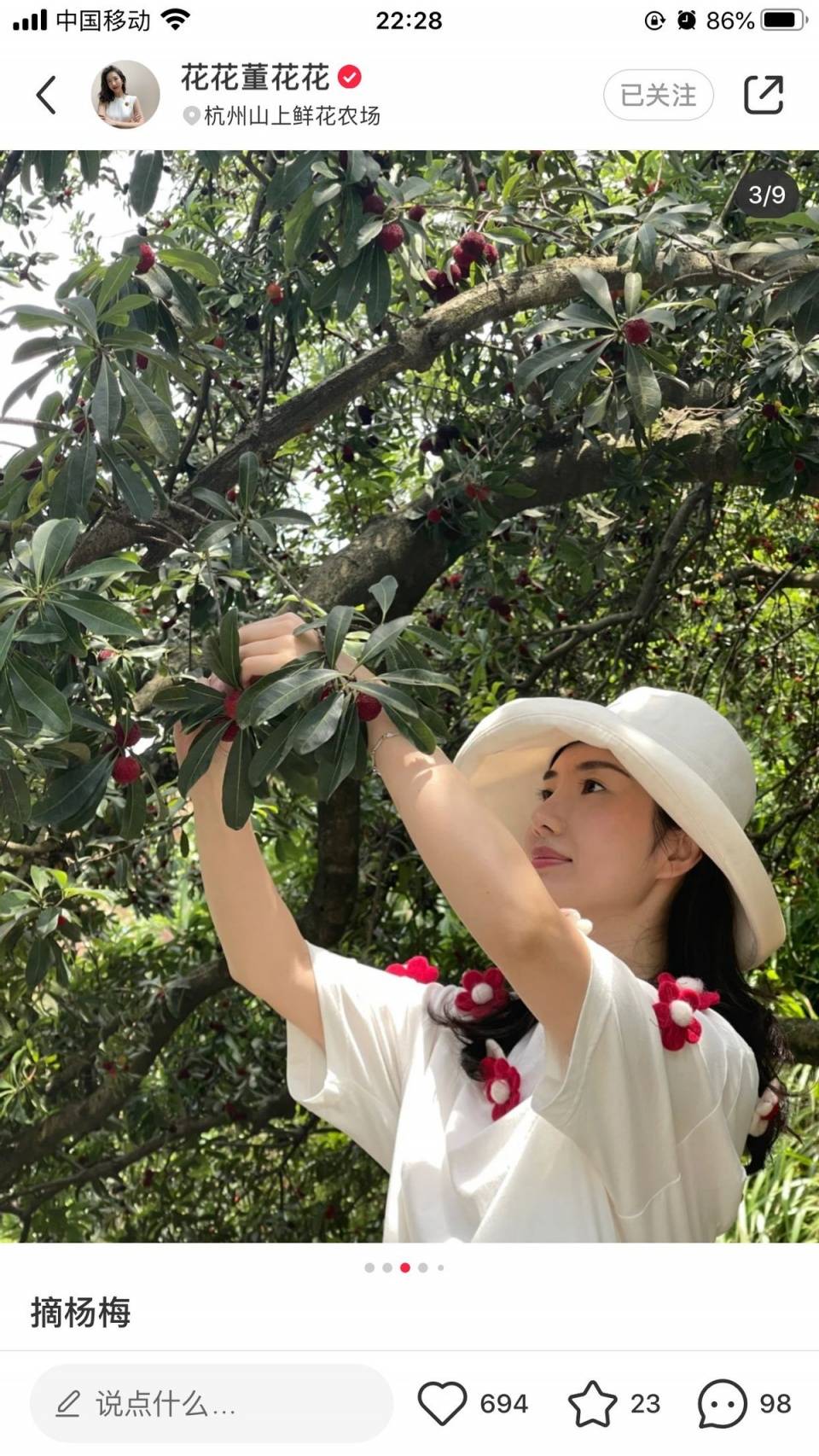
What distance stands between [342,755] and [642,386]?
0.72m

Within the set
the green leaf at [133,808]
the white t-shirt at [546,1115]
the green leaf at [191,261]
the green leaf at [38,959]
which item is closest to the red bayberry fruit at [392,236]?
the green leaf at [191,261]

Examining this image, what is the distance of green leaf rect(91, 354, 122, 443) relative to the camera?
1198 millimetres

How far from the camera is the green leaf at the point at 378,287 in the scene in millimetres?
1488

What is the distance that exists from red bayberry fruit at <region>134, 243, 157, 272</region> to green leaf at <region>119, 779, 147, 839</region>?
537mm

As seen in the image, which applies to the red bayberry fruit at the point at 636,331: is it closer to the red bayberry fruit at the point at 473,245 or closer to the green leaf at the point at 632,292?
the green leaf at the point at 632,292

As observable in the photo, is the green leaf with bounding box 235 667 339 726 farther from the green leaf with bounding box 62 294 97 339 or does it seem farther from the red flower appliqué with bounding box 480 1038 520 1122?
the red flower appliqué with bounding box 480 1038 520 1122

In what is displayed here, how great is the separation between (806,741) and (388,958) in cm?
99

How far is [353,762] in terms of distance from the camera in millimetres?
1054

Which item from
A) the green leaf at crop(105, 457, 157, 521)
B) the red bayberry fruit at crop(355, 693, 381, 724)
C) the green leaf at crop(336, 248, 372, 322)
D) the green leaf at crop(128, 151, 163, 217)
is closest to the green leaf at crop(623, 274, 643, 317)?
the green leaf at crop(336, 248, 372, 322)
